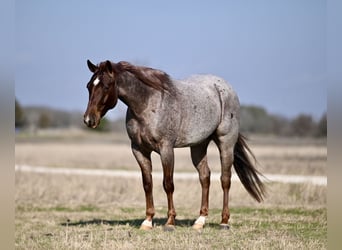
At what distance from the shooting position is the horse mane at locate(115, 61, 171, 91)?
9.25 m

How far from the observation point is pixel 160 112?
9133mm

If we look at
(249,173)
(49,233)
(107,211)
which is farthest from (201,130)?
(107,211)

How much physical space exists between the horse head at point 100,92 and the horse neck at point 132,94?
21cm

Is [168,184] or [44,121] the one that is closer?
[168,184]

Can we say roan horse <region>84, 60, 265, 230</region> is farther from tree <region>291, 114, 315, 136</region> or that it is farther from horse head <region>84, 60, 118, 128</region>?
tree <region>291, 114, 315, 136</region>

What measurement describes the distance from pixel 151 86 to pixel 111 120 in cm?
10309

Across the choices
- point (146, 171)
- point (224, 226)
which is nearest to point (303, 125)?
point (224, 226)

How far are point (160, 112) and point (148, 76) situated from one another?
2.24 ft

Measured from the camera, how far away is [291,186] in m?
16.0

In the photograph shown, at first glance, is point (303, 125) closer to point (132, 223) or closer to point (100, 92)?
point (132, 223)

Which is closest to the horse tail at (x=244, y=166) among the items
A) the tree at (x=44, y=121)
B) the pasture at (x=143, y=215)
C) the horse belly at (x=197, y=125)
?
the pasture at (x=143, y=215)

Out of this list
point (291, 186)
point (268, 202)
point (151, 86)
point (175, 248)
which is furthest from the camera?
point (291, 186)

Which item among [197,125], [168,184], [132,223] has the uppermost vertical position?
[197,125]
